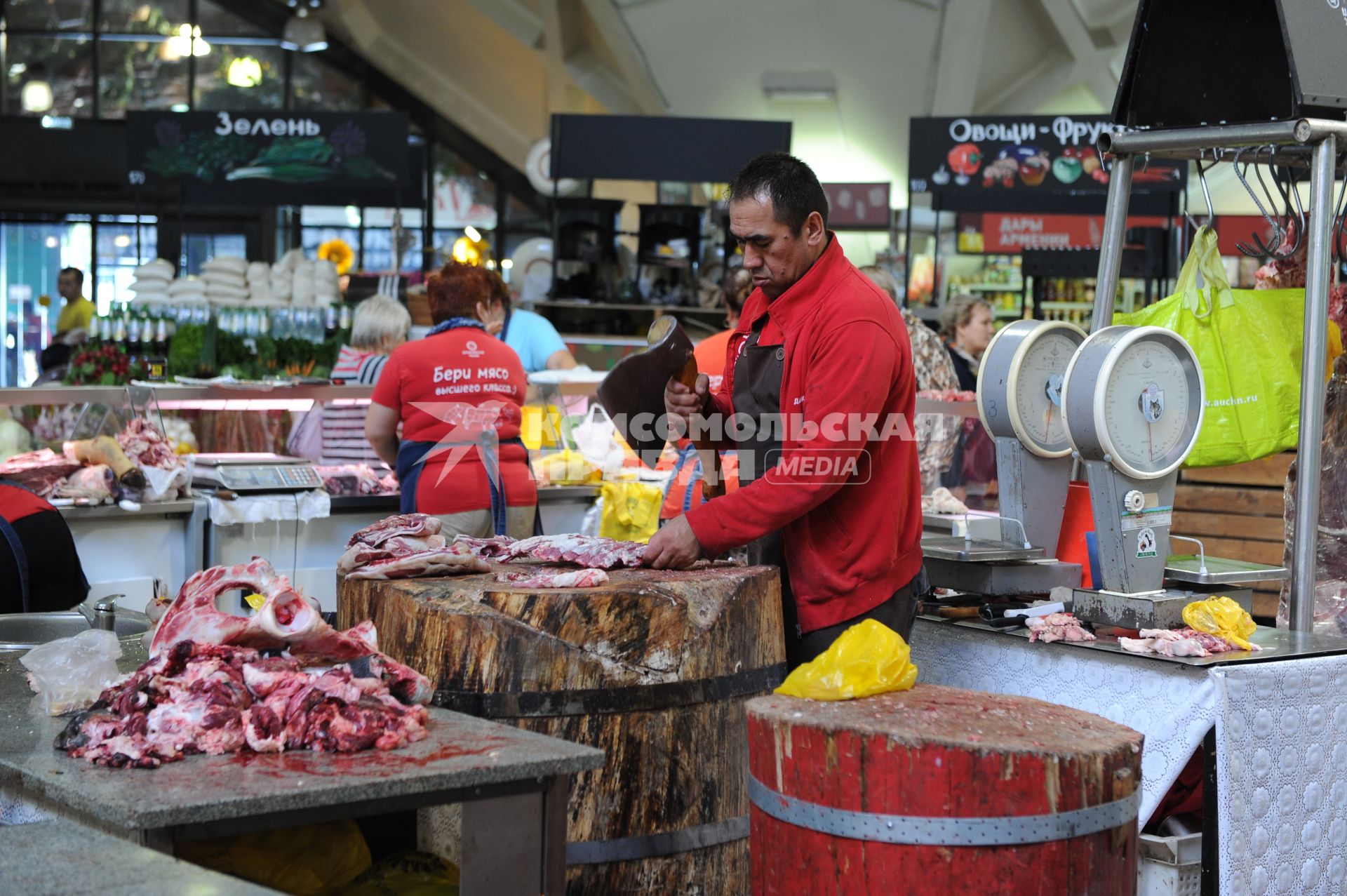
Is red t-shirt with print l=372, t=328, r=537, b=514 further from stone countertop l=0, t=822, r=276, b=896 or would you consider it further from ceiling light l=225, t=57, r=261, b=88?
ceiling light l=225, t=57, r=261, b=88

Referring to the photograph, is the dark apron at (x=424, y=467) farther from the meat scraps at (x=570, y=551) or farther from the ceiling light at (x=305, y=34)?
the ceiling light at (x=305, y=34)

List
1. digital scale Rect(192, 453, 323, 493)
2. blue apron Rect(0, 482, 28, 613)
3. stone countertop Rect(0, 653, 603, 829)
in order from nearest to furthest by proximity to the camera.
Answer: stone countertop Rect(0, 653, 603, 829) → blue apron Rect(0, 482, 28, 613) → digital scale Rect(192, 453, 323, 493)

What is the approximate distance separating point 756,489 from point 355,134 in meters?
8.02

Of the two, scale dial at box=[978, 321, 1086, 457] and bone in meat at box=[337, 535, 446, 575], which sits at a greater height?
scale dial at box=[978, 321, 1086, 457]

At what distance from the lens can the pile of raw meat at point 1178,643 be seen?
3053mm

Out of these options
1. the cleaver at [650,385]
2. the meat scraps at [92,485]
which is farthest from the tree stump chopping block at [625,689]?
the meat scraps at [92,485]

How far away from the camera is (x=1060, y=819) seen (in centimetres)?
226

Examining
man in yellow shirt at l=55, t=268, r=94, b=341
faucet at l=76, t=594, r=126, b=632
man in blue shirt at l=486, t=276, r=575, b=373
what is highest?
man in yellow shirt at l=55, t=268, r=94, b=341

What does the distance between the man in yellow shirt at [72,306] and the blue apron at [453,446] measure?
9.11m

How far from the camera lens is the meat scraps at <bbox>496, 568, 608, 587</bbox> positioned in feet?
9.44

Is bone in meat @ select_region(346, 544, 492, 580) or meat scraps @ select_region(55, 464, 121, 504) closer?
bone in meat @ select_region(346, 544, 492, 580)

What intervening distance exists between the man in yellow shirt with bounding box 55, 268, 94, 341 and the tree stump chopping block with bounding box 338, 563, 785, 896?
38.8 ft

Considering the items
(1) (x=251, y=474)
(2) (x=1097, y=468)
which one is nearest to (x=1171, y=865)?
(2) (x=1097, y=468)

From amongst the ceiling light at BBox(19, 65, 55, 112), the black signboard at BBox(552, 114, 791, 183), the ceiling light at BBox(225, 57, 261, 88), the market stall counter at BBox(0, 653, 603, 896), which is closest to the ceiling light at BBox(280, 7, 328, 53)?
the ceiling light at BBox(225, 57, 261, 88)
